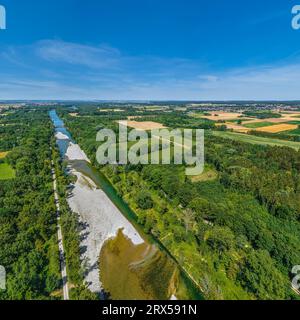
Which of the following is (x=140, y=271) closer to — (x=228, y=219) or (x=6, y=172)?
(x=228, y=219)

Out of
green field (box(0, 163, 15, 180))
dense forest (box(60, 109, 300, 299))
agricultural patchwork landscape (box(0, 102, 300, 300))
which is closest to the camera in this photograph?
agricultural patchwork landscape (box(0, 102, 300, 300))

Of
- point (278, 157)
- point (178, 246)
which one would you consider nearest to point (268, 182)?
point (278, 157)

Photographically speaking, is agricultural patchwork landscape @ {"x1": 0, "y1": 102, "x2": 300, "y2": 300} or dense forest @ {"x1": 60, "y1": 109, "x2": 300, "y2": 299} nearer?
agricultural patchwork landscape @ {"x1": 0, "y1": 102, "x2": 300, "y2": 300}

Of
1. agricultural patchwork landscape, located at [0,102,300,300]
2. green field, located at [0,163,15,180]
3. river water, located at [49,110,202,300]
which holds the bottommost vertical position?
river water, located at [49,110,202,300]

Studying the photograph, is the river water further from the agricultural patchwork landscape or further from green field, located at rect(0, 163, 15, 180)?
green field, located at rect(0, 163, 15, 180)

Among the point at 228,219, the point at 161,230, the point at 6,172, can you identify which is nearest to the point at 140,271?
the point at 161,230

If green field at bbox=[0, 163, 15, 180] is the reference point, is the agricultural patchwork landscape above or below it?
below

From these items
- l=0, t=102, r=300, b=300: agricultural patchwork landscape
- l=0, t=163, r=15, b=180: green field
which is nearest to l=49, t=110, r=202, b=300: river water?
l=0, t=102, r=300, b=300: agricultural patchwork landscape
